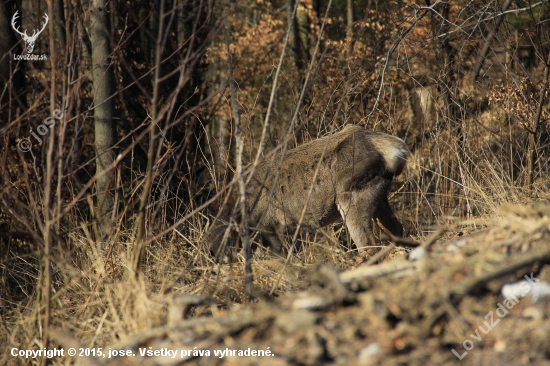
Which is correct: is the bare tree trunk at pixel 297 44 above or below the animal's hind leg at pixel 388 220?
above

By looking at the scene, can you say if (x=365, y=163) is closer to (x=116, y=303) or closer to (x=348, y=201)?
(x=348, y=201)

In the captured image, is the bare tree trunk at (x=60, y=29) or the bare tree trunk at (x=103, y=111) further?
the bare tree trunk at (x=60, y=29)

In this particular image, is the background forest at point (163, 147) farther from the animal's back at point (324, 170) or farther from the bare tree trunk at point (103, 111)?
the animal's back at point (324, 170)

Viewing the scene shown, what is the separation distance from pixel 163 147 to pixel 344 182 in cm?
314

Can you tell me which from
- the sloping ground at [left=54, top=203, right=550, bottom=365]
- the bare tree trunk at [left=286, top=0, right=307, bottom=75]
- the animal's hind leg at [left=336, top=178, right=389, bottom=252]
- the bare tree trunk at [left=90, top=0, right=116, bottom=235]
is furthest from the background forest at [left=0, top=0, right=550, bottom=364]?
the sloping ground at [left=54, top=203, right=550, bottom=365]

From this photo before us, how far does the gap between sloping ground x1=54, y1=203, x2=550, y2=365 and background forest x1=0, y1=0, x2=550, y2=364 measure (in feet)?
2.00

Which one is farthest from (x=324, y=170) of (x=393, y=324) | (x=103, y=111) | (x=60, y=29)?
(x=60, y=29)

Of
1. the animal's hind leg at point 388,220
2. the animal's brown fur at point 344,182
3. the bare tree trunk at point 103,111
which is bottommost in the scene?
the animal's hind leg at point 388,220

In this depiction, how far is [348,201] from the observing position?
6.38 metres

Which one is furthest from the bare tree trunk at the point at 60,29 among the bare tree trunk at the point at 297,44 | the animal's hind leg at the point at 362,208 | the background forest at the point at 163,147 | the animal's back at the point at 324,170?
the bare tree trunk at the point at 297,44

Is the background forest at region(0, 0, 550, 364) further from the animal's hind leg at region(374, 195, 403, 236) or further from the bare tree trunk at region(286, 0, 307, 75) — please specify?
the animal's hind leg at region(374, 195, 403, 236)

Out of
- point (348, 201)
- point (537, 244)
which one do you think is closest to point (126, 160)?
point (348, 201)

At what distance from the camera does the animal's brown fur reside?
6.33m

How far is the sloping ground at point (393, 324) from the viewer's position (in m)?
2.57
